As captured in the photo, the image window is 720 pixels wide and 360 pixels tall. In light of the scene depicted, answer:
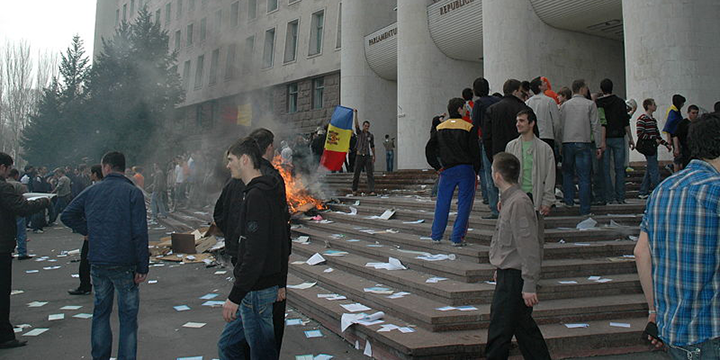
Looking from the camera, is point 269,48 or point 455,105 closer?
point 455,105

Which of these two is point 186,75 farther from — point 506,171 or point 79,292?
point 506,171

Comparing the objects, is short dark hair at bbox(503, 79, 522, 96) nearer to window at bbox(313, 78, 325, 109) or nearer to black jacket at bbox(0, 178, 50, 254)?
black jacket at bbox(0, 178, 50, 254)

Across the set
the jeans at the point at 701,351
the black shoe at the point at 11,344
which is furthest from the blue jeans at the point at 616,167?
the black shoe at the point at 11,344

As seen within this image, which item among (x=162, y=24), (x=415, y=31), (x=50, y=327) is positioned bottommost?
(x=50, y=327)

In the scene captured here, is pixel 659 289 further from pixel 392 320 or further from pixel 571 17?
pixel 571 17

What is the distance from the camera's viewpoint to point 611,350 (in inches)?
175

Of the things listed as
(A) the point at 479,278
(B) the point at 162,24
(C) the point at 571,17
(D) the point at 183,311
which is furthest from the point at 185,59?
(A) the point at 479,278

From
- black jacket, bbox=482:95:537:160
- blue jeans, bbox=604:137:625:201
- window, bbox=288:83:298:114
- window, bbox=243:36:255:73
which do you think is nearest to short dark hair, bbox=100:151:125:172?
black jacket, bbox=482:95:537:160

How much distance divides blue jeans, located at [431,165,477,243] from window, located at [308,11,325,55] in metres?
22.3

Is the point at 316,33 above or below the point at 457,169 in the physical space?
above

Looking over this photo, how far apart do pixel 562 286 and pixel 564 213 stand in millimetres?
2366

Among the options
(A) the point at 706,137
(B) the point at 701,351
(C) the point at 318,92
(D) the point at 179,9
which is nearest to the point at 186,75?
(D) the point at 179,9

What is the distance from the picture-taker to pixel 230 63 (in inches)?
830

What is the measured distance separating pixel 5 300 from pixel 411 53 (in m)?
15.7
